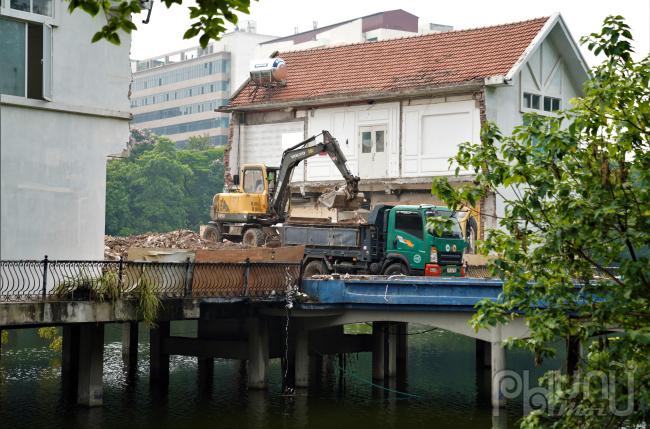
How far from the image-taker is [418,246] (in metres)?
35.0

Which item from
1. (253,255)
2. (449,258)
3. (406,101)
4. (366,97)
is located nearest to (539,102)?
(406,101)

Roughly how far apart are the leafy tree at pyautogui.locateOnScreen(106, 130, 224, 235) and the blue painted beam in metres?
54.9

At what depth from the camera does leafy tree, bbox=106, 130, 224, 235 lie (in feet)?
287

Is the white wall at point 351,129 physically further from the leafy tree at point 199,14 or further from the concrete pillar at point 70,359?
the leafy tree at point 199,14

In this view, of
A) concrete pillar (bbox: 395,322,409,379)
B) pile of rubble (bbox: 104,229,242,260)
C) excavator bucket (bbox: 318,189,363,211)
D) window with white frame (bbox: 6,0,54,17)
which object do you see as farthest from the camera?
concrete pillar (bbox: 395,322,409,379)

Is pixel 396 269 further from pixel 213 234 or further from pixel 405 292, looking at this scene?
pixel 213 234

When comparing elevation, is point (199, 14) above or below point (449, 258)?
above

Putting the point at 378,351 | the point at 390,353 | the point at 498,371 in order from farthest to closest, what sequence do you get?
1. the point at 390,353
2. the point at 378,351
3. the point at 498,371

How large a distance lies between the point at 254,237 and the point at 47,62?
1467 cm

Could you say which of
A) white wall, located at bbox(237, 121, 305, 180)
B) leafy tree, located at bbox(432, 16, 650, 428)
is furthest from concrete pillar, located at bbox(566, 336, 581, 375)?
white wall, located at bbox(237, 121, 305, 180)

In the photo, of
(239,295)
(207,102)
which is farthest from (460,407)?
(207,102)

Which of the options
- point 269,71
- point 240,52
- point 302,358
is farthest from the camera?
point 240,52

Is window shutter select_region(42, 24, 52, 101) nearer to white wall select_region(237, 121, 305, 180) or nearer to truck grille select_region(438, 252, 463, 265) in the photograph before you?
truck grille select_region(438, 252, 463, 265)

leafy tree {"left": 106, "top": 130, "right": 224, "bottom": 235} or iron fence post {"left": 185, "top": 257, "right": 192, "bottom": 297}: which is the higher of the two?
leafy tree {"left": 106, "top": 130, "right": 224, "bottom": 235}
